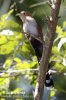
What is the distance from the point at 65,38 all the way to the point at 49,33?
0.19 meters

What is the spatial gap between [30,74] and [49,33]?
43 cm

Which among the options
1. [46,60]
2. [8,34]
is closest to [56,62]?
[8,34]

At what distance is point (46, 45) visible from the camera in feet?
2.23

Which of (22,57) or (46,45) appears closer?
(46,45)

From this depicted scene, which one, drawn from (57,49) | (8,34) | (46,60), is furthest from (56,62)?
(46,60)

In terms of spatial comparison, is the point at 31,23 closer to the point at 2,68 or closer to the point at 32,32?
the point at 32,32

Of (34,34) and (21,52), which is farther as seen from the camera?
(21,52)

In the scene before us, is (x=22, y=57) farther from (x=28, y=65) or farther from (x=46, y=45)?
(x=46, y=45)

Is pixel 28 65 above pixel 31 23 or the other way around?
the other way around

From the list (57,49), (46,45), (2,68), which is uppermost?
(46,45)

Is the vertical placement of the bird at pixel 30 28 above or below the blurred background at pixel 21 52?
above

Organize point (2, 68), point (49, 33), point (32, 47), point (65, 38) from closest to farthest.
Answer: point (49, 33), point (65, 38), point (32, 47), point (2, 68)

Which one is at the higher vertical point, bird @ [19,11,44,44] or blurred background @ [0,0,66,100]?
bird @ [19,11,44,44]

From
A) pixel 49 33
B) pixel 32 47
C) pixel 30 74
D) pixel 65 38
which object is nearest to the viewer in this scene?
pixel 49 33
